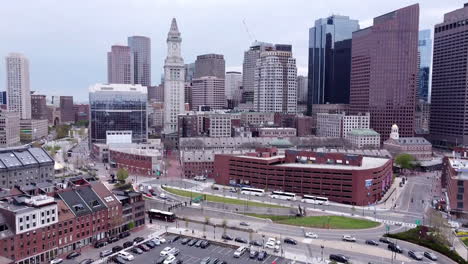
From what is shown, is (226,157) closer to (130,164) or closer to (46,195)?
(130,164)

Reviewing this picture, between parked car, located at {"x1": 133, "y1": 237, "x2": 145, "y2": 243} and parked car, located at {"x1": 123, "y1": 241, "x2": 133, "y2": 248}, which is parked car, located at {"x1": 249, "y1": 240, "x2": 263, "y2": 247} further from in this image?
parked car, located at {"x1": 123, "y1": 241, "x2": 133, "y2": 248}

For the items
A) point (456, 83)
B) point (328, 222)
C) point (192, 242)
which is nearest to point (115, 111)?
point (192, 242)

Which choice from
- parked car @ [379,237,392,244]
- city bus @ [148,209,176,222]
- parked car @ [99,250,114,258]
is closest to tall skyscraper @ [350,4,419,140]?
parked car @ [379,237,392,244]

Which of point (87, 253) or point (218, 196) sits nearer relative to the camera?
point (87, 253)

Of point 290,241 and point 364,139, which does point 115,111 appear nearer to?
point 364,139

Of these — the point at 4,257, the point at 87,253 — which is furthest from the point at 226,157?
the point at 4,257
